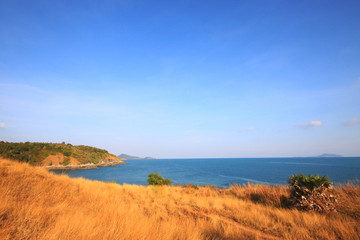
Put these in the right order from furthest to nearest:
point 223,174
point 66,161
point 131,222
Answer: point 66,161
point 223,174
point 131,222

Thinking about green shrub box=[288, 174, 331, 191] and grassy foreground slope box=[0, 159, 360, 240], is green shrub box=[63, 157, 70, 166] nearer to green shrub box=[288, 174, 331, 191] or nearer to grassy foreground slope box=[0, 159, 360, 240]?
grassy foreground slope box=[0, 159, 360, 240]

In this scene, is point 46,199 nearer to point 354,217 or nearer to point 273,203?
point 273,203

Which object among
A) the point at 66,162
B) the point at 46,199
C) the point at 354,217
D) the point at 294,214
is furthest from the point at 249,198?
the point at 66,162

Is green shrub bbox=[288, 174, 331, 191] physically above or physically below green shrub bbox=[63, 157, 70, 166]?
above

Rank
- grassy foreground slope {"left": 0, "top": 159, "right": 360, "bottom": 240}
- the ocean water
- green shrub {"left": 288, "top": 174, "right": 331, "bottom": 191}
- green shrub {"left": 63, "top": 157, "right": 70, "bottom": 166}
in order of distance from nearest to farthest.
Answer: grassy foreground slope {"left": 0, "top": 159, "right": 360, "bottom": 240}
green shrub {"left": 288, "top": 174, "right": 331, "bottom": 191}
the ocean water
green shrub {"left": 63, "top": 157, "right": 70, "bottom": 166}

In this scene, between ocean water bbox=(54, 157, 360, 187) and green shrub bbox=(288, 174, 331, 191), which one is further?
ocean water bbox=(54, 157, 360, 187)

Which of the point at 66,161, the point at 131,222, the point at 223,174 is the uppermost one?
the point at 131,222

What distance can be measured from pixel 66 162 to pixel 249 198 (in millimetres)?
93421

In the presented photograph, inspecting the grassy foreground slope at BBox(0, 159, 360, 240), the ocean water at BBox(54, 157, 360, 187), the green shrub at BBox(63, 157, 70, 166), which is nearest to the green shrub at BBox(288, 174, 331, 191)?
the grassy foreground slope at BBox(0, 159, 360, 240)

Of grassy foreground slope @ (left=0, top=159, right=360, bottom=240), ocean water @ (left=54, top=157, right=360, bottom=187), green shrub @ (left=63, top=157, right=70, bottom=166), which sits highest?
grassy foreground slope @ (left=0, top=159, right=360, bottom=240)

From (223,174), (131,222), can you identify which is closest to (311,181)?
(131,222)

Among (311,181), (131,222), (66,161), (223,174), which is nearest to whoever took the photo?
(131,222)

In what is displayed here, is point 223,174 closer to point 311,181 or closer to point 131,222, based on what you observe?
point 311,181

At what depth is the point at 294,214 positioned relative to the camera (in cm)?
598
